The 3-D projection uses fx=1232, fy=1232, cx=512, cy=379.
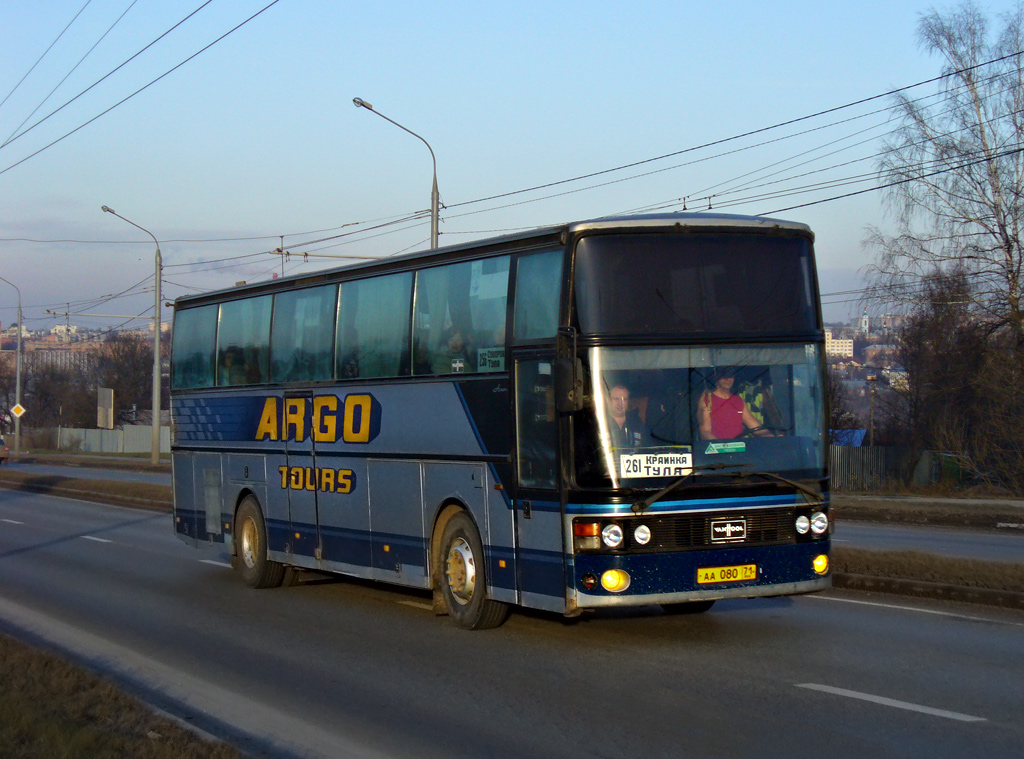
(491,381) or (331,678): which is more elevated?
(491,381)

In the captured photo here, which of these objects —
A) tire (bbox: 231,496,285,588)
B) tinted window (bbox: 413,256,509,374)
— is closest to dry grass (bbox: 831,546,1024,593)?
tinted window (bbox: 413,256,509,374)

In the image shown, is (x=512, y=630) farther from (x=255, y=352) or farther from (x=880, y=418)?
(x=880, y=418)

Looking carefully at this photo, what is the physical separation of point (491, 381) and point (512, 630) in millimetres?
2364

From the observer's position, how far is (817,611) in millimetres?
11797

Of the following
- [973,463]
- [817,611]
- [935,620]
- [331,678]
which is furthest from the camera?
[973,463]

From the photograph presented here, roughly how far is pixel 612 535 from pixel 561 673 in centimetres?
115

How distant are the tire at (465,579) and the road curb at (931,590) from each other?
407 centimetres

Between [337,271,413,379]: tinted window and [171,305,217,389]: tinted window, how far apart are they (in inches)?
153

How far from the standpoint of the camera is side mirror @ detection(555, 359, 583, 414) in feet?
31.8

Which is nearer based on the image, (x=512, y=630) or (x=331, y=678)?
(x=331, y=678)

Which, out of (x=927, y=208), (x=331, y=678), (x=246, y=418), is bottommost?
(x=331, y=678)

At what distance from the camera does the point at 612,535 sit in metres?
9.69

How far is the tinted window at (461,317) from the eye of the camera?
11086mm

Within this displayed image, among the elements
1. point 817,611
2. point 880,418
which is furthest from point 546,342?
point 880,418
